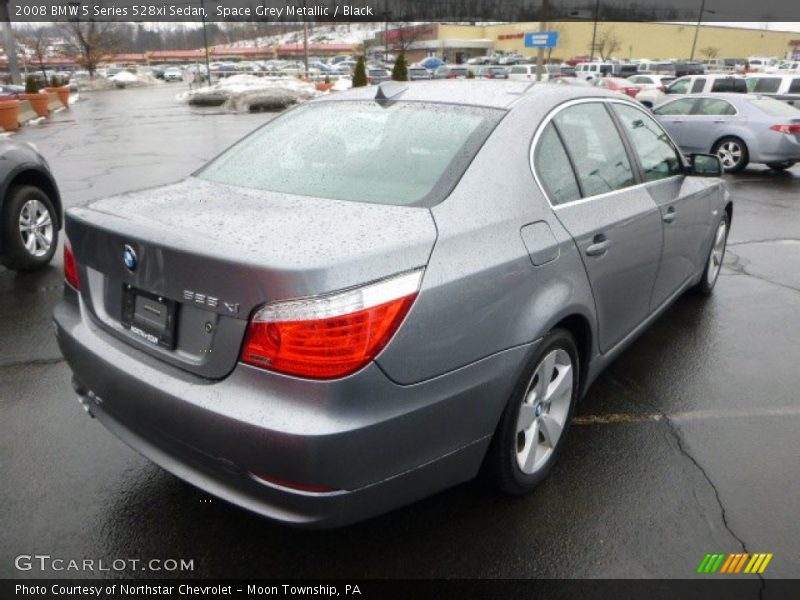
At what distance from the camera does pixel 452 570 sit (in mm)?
2385

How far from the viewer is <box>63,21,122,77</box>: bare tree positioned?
57.7 meters

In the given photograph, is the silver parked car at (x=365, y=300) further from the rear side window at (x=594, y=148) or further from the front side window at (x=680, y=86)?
Result: the front side window at (x=680, y=86)

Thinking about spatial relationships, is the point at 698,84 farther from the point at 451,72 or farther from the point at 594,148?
the point at 451,72

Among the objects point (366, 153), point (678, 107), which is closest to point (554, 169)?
point (366, 153)

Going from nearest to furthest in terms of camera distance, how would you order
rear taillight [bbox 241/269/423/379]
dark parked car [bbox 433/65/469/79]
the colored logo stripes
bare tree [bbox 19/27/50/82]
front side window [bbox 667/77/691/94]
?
rear taillight [bbox 241/269/423/379], the colored logo stripes, front side window [bbox 667/77/691/94], dark parked car [bbox 433/65/469/79], bare tree [bbox 19/27/50/82]

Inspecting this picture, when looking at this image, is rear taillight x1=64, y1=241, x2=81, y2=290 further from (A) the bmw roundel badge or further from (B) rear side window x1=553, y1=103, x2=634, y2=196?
(B) rear side window x1=553, y1=103, x2=634, y2=196

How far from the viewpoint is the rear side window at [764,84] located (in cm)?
2056

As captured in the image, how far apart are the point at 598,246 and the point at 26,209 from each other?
4.96 meters

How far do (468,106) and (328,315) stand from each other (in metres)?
1.48

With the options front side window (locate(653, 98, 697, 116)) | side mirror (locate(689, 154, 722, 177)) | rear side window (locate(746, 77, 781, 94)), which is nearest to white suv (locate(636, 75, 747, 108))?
rear side window (locate(746, 77, 781, 94))

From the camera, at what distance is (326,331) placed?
1913 millimetres

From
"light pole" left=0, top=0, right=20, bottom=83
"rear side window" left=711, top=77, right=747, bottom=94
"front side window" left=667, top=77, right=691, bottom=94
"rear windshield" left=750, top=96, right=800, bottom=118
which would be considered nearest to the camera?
"rear windshield" left=750, top=96, right=800, bottom=118

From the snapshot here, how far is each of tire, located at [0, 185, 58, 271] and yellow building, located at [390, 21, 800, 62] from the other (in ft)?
294

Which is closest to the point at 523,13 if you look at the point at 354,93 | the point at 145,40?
the point at 145,40
